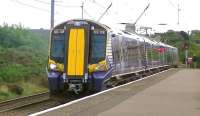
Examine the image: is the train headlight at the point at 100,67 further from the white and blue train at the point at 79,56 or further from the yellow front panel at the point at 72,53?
the yellow front panel at the point at 72,53

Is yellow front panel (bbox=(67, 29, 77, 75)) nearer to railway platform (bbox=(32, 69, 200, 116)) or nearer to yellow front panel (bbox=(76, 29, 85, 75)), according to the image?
yellow front panel (bbox=(76, 29, 85, 75))

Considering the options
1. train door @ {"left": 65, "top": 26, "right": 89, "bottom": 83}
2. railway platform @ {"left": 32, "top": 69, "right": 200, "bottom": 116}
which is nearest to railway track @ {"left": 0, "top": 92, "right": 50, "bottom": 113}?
train door @ {"left": 65, "top": 26, "right": 89, "bottom": 83}

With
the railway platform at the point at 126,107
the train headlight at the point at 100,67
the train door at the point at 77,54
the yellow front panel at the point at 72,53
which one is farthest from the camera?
the train headlight at the point at 100,67

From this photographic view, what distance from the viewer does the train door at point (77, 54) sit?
22.5 metres

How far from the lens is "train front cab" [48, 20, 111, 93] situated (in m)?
22.5

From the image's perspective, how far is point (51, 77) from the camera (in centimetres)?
2255

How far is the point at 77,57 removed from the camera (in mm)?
22641

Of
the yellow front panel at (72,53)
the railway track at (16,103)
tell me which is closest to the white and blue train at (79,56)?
the yellow front panel at (72,53)

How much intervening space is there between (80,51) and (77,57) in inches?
10.7

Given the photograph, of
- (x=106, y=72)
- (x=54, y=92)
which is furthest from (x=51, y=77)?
(x=106, y=72)

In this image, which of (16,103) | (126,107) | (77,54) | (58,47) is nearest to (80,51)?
(77,54)

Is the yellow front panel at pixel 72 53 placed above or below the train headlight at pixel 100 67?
above

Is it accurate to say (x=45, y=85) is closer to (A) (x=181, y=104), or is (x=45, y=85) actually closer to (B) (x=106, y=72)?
(B) (x=106, y=72)

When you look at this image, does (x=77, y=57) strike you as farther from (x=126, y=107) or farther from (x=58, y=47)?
(x=126, y=107)
